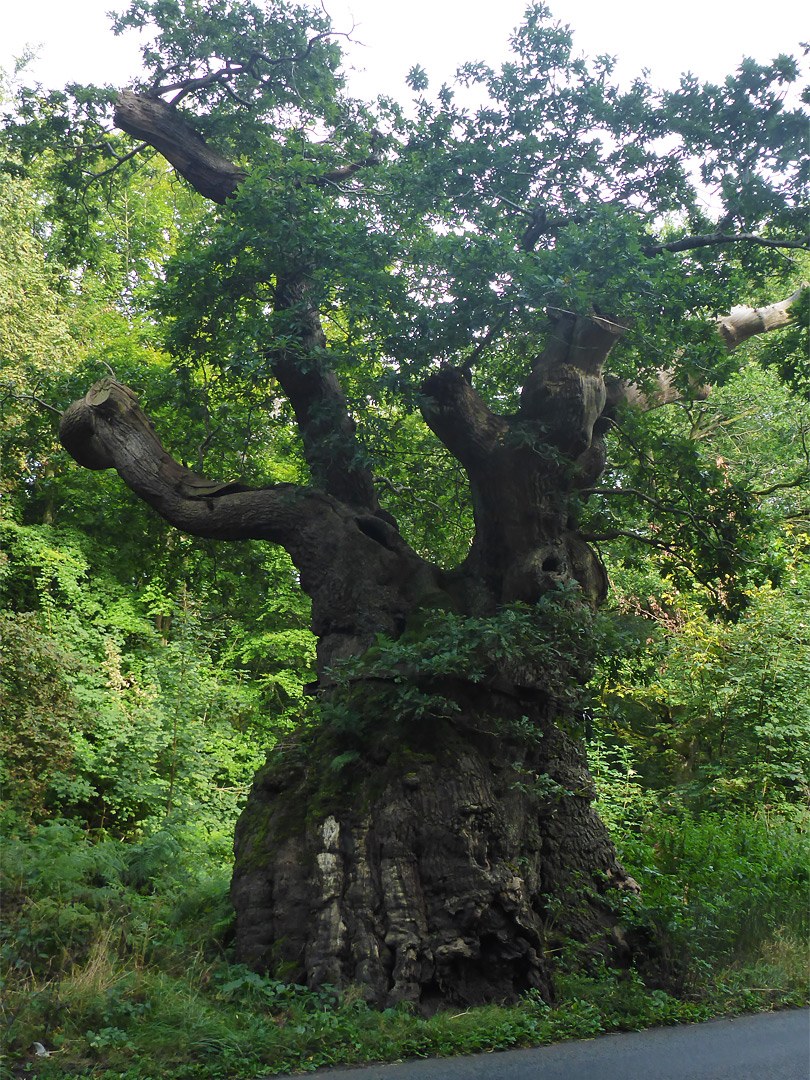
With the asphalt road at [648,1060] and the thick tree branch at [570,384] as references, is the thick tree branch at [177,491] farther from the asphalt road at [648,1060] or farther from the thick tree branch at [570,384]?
the asphalt road at [648,1060]

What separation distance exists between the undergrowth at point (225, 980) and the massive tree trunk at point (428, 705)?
0.41 metres

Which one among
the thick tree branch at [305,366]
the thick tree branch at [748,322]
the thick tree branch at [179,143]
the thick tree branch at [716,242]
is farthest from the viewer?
the thick tree branch at [179,143]

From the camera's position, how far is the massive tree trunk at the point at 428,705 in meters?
6.26

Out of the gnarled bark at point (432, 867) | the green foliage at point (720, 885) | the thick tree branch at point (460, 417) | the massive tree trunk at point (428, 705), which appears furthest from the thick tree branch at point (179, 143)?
the green foliage at point (720, 885)

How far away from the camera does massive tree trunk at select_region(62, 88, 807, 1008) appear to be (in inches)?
246

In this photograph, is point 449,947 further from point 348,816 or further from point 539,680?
point 539,680

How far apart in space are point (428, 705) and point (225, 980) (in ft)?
8.01

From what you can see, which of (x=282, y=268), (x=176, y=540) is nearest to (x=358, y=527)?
(x=282, y=268)

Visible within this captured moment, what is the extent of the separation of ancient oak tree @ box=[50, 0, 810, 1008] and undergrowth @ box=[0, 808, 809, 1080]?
1.35ft

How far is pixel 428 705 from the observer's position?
6621 millimetres

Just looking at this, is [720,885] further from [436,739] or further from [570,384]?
[570,384]

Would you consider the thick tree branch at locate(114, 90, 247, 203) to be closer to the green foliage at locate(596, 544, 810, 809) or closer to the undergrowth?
the undergrowth

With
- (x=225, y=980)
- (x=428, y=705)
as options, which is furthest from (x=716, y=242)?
(x=225, y=980)

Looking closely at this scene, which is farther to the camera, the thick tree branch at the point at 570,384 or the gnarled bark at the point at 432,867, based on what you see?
the thick tree branch at the point at 570,384
